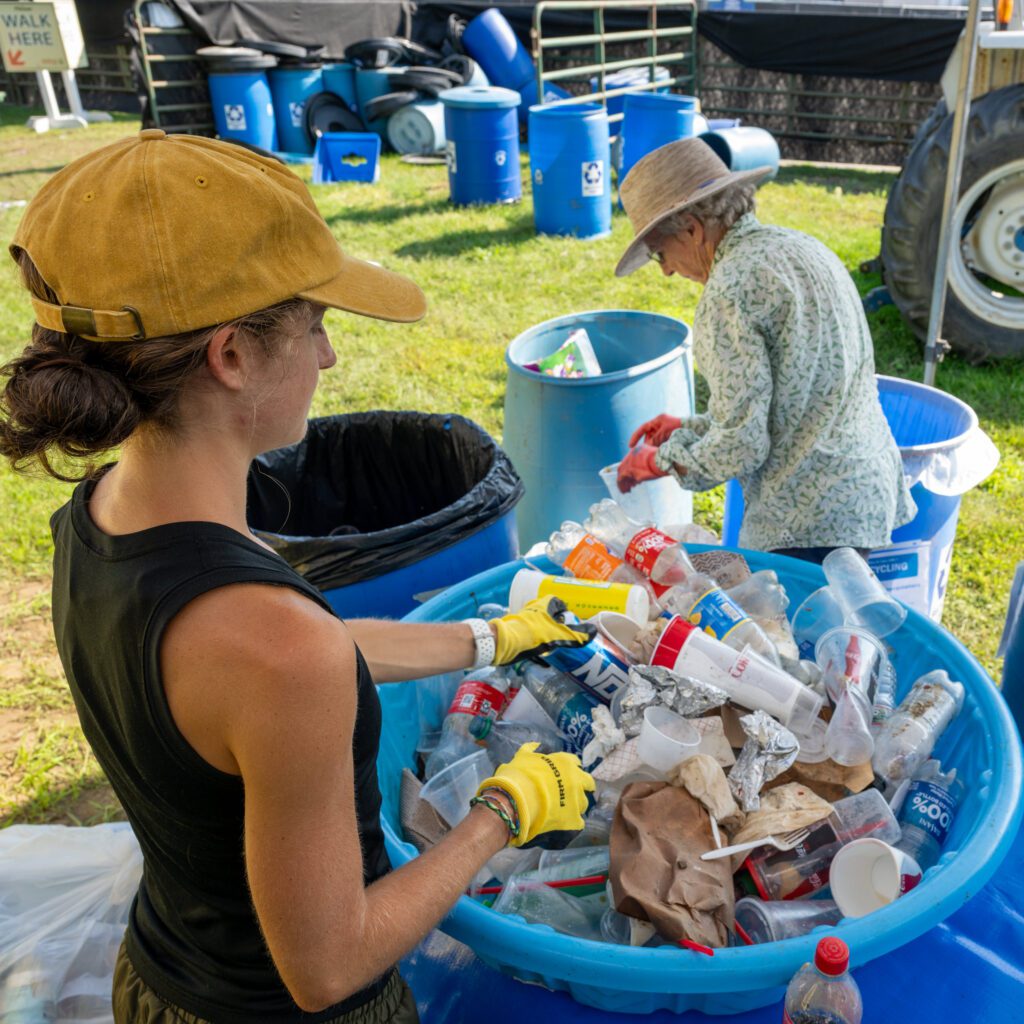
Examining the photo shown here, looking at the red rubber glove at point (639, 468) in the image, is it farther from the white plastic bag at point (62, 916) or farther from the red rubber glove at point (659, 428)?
the white plastic bag at point (62, 916)

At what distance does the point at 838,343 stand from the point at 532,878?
140 cm

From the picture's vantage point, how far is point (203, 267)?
101 centimetres

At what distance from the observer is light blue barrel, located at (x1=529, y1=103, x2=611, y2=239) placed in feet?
23.3

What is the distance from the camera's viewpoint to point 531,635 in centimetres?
181

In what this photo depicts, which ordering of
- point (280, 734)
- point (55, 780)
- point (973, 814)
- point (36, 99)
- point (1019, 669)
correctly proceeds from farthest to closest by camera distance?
point (36, 99), point (55, 780), point (1019, 669), point (973, 814), point (280, 734)

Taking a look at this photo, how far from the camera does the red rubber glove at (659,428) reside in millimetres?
2686

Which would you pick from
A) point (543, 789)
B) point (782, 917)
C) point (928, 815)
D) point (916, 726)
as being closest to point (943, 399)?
point (916, 726)

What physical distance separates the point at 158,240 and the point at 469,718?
3.77 ft

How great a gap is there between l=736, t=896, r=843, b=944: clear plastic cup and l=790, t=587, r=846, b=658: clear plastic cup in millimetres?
671

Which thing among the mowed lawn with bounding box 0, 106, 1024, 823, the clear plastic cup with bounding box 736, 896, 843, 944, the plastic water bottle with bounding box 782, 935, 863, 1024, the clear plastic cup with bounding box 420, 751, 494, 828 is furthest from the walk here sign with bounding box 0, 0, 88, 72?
the plastic water bottle with bounding box 782, 935, 863, 1024

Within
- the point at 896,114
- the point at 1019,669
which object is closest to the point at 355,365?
the point at 1019,669

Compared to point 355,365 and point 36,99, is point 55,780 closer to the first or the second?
point 355,365

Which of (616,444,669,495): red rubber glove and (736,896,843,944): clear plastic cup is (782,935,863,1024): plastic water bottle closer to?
(736,896,843,944): clear plastic cup

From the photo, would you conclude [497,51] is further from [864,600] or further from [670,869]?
[670,869]
